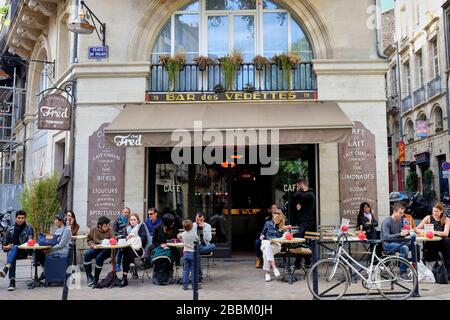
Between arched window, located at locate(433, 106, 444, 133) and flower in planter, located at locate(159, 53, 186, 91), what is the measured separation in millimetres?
20997

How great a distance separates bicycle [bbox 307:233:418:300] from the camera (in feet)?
21.7

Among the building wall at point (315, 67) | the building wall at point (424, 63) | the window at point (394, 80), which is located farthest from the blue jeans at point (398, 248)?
the window at point (394, 80)

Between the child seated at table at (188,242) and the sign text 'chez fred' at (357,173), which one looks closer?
the child seated at table at (188,242)

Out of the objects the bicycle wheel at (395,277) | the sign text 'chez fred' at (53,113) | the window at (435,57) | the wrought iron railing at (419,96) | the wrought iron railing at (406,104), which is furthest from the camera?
the wrought iron railing at (406,104)

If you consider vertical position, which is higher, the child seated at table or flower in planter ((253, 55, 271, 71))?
flower in planter ((253, 55, 271, 71))

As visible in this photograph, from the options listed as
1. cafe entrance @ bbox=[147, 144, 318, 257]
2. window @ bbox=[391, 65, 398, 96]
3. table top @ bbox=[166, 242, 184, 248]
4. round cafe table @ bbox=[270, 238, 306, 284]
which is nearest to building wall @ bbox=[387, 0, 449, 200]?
window @ bbox=[391, 65, 398, 96]

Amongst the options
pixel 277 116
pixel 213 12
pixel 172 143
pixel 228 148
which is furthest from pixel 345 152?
pixel 213 12

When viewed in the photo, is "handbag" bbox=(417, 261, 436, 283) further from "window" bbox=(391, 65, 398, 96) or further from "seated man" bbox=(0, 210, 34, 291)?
"window" bbox=(391, 65, 398, 96)

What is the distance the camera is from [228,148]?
1102cm

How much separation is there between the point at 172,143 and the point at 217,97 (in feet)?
7.40

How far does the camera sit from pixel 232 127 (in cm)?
903

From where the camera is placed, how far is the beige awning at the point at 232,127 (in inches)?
349

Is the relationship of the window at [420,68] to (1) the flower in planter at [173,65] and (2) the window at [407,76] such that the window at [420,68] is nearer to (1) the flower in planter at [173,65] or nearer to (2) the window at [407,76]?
(2) the window at [407,76]

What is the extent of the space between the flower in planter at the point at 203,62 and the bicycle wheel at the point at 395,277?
630 centimetres
